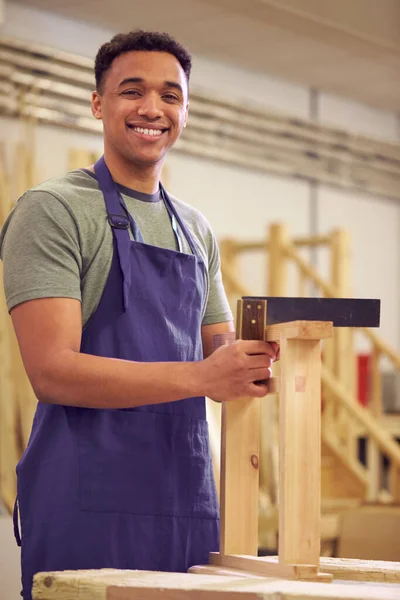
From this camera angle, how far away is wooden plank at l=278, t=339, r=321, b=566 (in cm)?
177

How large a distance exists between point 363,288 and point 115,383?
8.96m

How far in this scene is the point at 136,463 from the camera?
2055 mm

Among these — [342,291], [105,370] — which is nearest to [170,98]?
[105,370]

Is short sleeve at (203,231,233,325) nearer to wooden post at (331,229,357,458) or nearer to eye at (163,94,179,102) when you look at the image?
eye at (163,94,179,102)

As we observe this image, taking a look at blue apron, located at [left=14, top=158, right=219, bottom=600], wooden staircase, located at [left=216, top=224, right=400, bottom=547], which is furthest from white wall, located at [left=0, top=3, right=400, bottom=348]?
blue apron, located at [left=14, top=158, right=219, bottom=600]

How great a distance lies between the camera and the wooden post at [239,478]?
1.99 m

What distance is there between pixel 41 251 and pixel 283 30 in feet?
21.6

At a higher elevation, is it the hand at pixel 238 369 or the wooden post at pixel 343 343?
the wooden post at pixel 343 343

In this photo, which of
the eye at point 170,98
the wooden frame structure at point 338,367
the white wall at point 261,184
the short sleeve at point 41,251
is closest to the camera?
the short sleeve at point 41,251

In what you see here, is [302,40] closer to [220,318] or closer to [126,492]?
[220,318]

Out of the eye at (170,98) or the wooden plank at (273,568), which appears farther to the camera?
the eye at (170,98)

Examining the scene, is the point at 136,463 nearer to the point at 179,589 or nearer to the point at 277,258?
the point at 179,589

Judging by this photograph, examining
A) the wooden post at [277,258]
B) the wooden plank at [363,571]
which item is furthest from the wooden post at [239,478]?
the wooden post at [277,258]

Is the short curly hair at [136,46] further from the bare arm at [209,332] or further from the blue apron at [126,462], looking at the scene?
the bare arm at [209,332]
